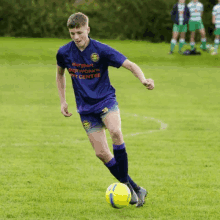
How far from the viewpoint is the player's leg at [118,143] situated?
5.50 metres

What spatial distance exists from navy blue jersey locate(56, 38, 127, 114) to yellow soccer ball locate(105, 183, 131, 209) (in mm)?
937

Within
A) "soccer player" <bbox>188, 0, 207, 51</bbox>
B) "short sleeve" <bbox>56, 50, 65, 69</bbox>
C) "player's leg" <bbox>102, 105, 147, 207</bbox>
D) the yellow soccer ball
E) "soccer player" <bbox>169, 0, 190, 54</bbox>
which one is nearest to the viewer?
the yellow soccer ball

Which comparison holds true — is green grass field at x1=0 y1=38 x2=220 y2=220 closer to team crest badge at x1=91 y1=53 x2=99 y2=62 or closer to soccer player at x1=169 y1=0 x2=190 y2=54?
team crest badge at x1=91 y1=53 x2=99 y2=62

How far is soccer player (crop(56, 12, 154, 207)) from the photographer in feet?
17.8

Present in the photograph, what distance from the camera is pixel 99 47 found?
5.48m

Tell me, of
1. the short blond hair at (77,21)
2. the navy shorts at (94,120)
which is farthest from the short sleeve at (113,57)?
the navy shorts at (94,120)

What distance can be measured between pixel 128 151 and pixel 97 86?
3425mm


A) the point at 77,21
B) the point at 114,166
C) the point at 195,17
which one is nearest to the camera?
the point at 77,21

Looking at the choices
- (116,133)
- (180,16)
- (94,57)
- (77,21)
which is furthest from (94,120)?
(180,16)

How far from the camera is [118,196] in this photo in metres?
5.38

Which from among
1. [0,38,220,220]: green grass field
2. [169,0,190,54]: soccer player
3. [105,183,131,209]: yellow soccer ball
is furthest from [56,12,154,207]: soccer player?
[169,0,190,54]: soccer player

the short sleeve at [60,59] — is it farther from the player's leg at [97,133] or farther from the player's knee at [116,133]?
the player's knee at [116,133]

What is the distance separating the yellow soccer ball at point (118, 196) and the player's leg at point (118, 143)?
0.29 meters

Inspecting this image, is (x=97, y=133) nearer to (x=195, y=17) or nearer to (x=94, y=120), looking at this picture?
(x=94, y=120)
